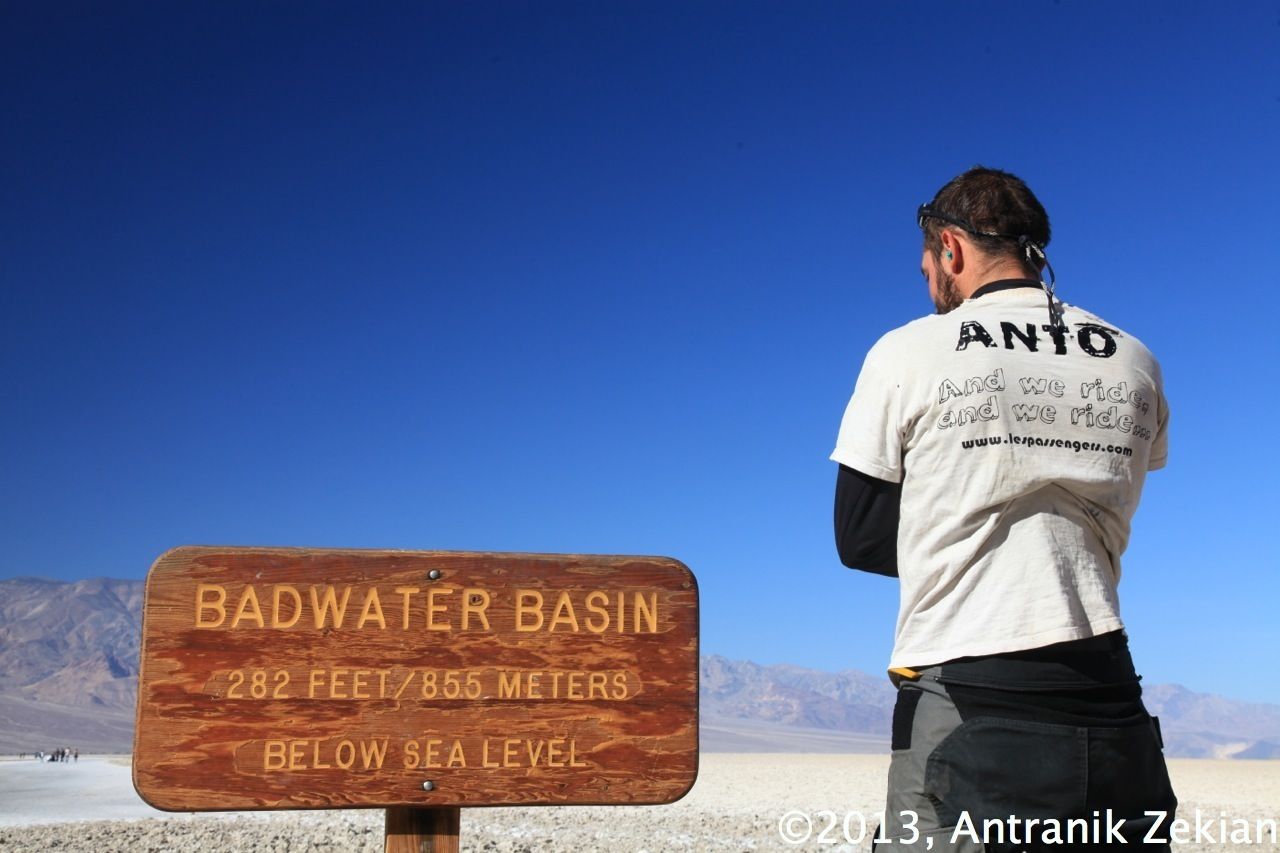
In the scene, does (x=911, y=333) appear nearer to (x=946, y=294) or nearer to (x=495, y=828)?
Answer: (x=946, y=294)

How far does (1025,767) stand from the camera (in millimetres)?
1924

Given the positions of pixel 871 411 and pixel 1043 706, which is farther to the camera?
pixel 871 411

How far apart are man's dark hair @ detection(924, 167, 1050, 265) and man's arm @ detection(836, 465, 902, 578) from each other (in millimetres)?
558

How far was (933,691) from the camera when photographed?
6.64ft

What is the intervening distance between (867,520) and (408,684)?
4.56ft

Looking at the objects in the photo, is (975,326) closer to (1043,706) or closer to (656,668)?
(1043,706)

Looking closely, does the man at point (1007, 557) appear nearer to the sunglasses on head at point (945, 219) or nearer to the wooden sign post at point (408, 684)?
the sunglasses on head at point (945, 219)

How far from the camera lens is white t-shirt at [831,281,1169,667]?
80.0 inches

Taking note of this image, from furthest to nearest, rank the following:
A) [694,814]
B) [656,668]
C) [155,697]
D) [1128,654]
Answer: [694,814] < [656,668] < [155,697] < [1128,654]

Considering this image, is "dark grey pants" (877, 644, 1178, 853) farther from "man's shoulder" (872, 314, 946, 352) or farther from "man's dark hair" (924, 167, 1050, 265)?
"man's dark hair" (924, 167, 1050, 265)

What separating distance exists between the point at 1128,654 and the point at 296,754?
198cm

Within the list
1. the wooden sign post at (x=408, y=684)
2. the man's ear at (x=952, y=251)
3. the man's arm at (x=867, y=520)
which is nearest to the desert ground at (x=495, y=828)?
the wooden sign post at (x=408, y=684)

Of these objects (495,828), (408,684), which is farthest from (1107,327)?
(495,828)

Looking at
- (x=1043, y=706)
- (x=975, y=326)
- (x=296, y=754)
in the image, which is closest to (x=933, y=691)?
(x=1043, y=706)
